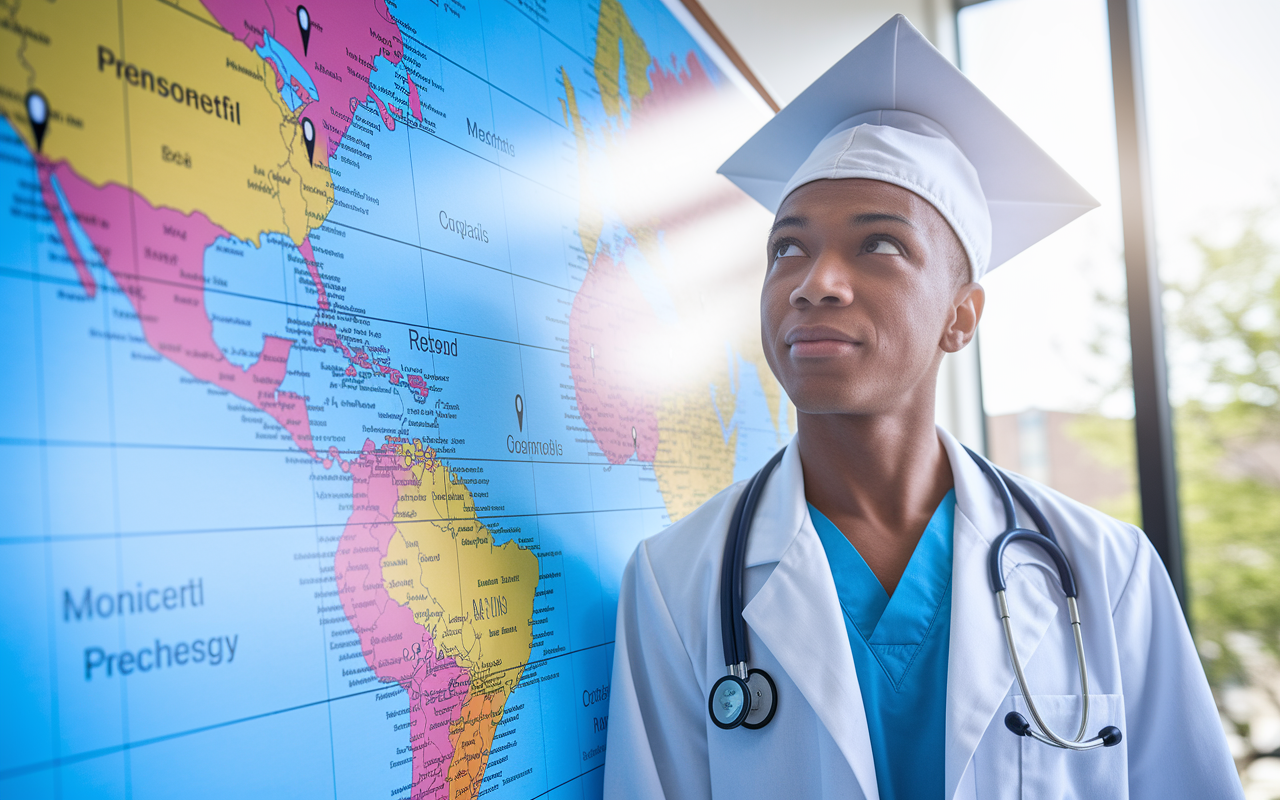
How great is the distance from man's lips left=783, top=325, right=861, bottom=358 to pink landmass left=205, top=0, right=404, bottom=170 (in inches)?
22.4

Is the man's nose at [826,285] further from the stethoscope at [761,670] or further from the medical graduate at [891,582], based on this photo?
the stethoscope at [761,670]

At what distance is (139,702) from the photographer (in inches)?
21.4

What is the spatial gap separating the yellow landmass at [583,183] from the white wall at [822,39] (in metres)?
0.66

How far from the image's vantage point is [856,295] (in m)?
1.04

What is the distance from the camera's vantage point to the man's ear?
117 cm

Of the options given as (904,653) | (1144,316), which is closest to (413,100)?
(904,653)

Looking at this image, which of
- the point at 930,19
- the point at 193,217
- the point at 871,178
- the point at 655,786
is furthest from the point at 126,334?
the point at 930,19

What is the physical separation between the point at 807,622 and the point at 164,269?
794 millimetres

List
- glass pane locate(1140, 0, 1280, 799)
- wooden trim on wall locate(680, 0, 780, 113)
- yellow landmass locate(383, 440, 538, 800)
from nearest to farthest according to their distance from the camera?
yellow landmass locate(383, 440, 538, 800), wooden trim on wall locate(680, 0, 780, 113), glass pane locate(1140, 0, 1280, 799)

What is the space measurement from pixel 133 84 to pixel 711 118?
3.87ft

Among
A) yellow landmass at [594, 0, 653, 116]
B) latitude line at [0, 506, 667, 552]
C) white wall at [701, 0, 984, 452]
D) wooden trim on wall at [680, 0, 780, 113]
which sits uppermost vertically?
white wall at [701, 0, 984, 452]

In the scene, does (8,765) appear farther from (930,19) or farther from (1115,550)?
(930,19)

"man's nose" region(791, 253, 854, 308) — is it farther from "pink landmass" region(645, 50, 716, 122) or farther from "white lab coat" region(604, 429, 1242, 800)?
"pink landmass" region(645, 50, 716, 122)

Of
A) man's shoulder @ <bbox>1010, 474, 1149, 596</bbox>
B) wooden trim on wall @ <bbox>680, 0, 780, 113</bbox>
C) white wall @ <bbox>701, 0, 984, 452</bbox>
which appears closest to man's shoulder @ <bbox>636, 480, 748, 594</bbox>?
man's shoulder @ <bbox>1010, 474, 1149, 596</bbox>
